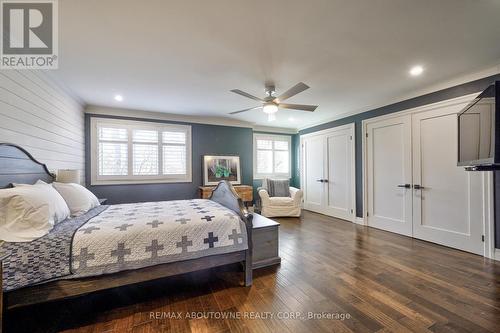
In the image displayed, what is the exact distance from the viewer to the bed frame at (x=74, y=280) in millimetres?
1467

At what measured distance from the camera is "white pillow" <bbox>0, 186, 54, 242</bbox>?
148 cm

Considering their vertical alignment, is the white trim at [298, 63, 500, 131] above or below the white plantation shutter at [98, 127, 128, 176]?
above

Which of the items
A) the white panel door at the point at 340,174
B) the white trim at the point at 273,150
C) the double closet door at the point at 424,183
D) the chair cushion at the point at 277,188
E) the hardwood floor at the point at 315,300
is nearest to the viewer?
the hardwood floor at the point at 315,300

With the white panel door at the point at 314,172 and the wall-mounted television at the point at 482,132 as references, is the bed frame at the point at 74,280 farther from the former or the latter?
the white panel door at the point at 314,172

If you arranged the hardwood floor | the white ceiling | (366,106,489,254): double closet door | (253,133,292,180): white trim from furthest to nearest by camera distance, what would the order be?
(253,133,292,180): white trim
(366,106,489,254): double closet door
the white ceiling
the hardwood floor

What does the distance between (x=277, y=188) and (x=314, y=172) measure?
1.19m

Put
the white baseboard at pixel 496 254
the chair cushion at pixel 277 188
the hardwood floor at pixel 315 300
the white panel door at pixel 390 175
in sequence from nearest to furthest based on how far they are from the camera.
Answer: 1. the hardwood floor at pixel 315 300
2. the white baseboard at pixel 496 254
3. the white panel door at pixel 390 175
4. the chair cushion at pixel 277 188

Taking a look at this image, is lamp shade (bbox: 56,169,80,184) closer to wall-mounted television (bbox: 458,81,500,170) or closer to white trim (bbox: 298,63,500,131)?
wall-mounted television (bbox: 458,81,500,170)

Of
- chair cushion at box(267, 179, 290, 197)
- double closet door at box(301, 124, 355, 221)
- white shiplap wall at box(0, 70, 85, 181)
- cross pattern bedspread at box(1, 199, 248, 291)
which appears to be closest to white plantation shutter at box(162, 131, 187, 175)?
white shiplap wall at box(0, 70, 85, 181)

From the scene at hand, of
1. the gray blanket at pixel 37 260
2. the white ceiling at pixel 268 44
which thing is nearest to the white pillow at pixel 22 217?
the gray blanket at pixel 37 260

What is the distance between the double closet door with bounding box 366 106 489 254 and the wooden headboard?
537cm

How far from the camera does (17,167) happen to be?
6.95 ft

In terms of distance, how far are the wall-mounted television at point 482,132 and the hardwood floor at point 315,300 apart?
49.8 inches

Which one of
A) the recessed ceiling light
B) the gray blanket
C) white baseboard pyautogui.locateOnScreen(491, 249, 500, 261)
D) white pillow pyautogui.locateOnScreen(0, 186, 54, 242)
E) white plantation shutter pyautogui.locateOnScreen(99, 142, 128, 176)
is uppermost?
the recessed ceiling light
